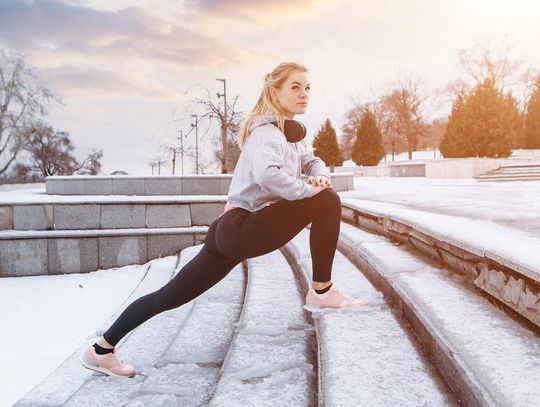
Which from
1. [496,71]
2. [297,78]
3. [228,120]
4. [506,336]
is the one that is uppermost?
[496,71]

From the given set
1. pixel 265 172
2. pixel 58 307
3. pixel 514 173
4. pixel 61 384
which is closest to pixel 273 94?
pixel 265 172

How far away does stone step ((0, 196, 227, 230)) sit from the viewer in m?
8.29

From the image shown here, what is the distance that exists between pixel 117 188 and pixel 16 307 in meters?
6.07

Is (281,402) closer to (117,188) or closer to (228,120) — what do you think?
(117,188)

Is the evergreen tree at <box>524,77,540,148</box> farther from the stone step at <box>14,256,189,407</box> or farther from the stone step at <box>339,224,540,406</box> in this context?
the stone step at <box>14,256,189,407</box>

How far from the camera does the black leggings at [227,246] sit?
7.35 ft

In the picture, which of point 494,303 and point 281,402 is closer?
point 281,402

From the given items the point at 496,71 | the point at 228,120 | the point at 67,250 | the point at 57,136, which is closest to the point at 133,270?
the point at 67,250

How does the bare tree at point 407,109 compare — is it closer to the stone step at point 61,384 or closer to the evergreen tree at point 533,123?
the evergreen tree at point 533,123

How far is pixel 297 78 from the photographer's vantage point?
2.43 metres

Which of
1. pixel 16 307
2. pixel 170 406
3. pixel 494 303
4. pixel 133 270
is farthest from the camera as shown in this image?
pixel 133 270

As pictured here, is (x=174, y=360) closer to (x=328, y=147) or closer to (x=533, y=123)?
(x=328, y=147)

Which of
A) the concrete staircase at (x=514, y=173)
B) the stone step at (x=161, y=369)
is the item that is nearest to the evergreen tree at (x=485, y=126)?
the concrete staircase at (x=514, y=173)

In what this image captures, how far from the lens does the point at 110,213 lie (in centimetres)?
838
